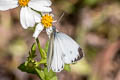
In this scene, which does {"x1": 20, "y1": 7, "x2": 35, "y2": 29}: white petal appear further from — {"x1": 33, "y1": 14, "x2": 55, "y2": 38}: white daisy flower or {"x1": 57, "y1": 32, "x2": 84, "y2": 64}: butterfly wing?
{"x1": 57, "y1": 32, "x2": 84, "y2": 64}: butterfly wing

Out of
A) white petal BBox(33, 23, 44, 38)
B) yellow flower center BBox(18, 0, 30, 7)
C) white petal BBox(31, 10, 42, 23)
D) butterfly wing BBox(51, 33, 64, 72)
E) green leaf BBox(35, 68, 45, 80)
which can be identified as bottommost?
green leaf BBox(35, 68, 45, 80)

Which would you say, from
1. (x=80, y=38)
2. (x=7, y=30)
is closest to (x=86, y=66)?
(x=80, y=38)

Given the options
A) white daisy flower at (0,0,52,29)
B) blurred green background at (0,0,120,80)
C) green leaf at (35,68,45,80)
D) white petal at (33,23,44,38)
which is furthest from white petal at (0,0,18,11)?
blurred green background at (0,0,120,80)

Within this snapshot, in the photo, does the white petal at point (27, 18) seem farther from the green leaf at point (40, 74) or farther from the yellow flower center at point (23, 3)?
the green leaf at point (40, 74)

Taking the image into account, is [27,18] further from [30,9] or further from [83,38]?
[83,38]

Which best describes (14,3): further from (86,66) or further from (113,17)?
(113,17)

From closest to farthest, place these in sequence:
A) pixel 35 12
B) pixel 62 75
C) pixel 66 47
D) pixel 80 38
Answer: pixel 66 47
pixel 35 12
pixel 62 75
pixel 80 38
